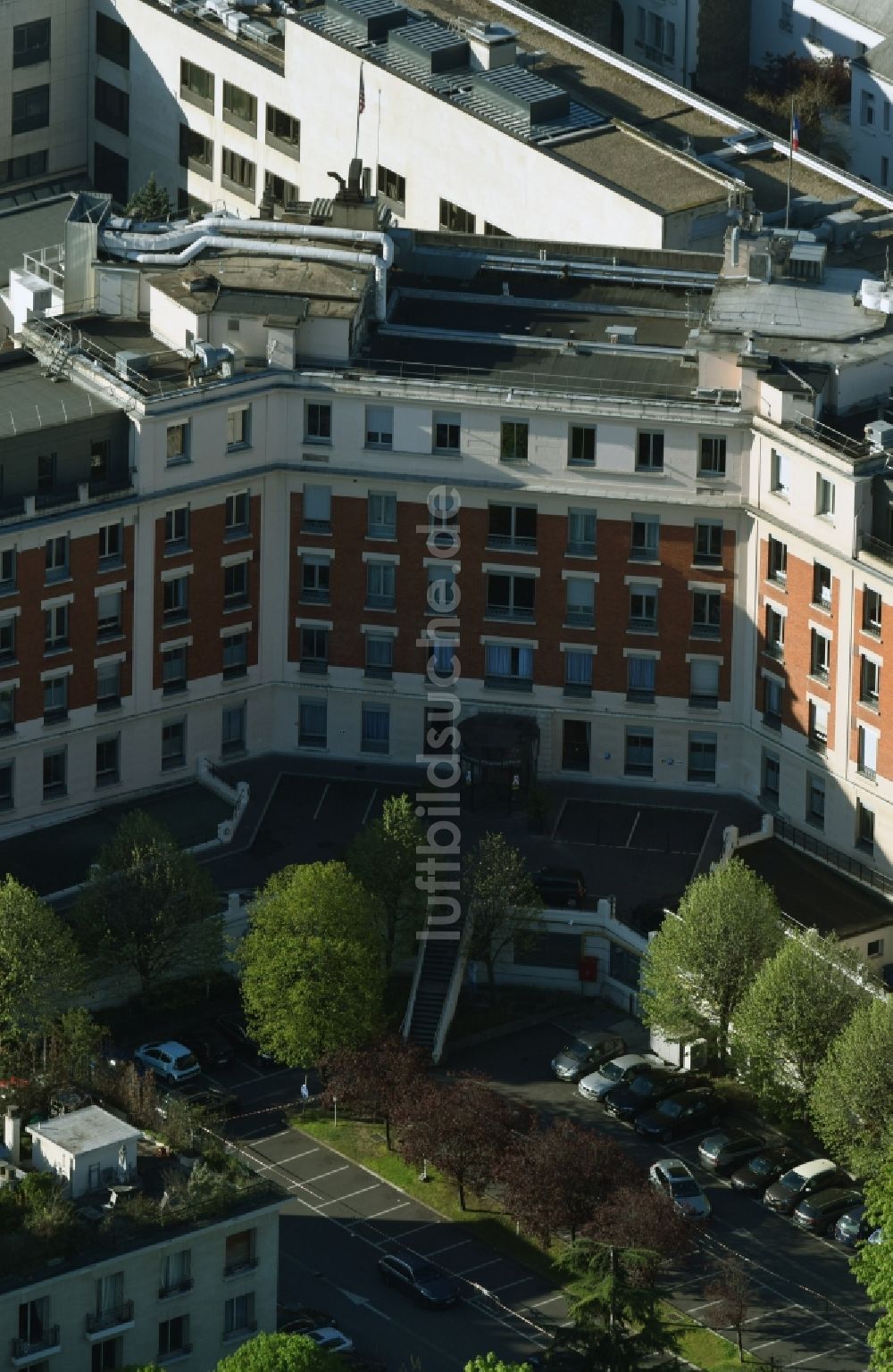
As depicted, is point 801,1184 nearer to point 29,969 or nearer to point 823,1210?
point 823,1210


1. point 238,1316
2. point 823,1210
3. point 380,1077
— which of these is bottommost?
point 238,1316

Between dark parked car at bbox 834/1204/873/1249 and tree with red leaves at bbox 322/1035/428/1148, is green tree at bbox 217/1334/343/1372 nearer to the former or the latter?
tree with red leaves at bbox 322/1035/428/1148

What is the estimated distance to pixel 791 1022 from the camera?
19638 cm

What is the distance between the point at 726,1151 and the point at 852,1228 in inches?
316

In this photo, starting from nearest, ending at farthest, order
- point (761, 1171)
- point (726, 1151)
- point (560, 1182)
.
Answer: point (560, 1182) → point (761, 1171) → point (726, 1151)

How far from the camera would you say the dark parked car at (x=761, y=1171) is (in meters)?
196

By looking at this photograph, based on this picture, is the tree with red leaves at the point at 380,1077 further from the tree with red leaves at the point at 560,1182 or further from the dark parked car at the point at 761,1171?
the dark parked car at the point at 761,1171

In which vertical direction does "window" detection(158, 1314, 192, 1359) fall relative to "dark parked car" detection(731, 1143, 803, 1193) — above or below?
below

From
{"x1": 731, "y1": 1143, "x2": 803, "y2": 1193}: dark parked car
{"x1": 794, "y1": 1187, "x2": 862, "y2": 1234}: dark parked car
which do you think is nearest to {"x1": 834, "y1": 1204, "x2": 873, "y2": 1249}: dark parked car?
{"x1": 794, "y1": 1187, "x2": 862, "y2": 1234}: dark parked car

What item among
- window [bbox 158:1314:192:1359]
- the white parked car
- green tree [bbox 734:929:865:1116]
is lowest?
window [bbox 158:1314:192:1359]

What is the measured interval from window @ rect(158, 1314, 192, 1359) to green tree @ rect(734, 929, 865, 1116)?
32.5 metres

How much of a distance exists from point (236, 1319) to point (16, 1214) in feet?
37.9

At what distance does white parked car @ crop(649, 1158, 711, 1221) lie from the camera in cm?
19250

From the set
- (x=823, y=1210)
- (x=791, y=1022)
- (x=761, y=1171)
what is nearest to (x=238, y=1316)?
(x=761, y=1171)
